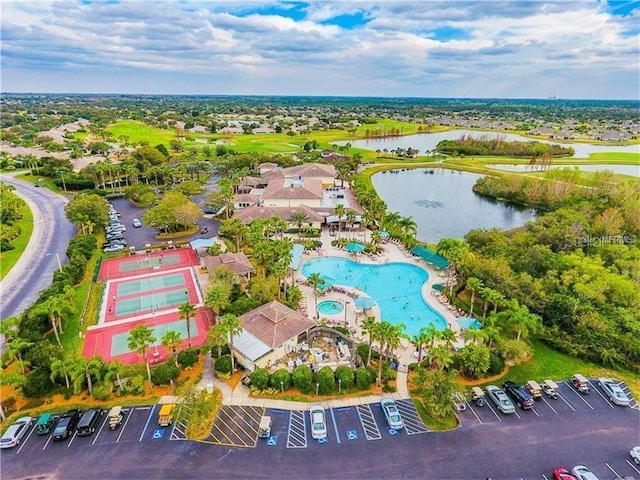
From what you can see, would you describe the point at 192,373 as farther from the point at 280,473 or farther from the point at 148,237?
the point at 148,237

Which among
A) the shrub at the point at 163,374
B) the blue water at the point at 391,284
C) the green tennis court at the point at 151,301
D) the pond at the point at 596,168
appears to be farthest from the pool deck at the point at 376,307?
the pond at the point at 596,168

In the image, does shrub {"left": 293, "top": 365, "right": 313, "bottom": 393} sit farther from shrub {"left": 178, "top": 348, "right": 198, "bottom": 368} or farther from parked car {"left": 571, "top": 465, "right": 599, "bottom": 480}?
parked car {"left": 571, "top": 465, "right": 599, "bottom": 480}

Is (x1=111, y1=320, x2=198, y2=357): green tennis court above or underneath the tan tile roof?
underneath

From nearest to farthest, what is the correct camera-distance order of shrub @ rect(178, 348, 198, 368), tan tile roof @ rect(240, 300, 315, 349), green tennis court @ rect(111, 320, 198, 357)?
shrub @ rect(178, 348, 198, 368) < tan tile roof @ rect(240, 300, 315, 349) < green tennis court @ rect(111, 320, 198, 357)

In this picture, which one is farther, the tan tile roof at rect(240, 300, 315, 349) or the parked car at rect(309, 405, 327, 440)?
the tan tile roof at rect(240, 300, 315, 349)

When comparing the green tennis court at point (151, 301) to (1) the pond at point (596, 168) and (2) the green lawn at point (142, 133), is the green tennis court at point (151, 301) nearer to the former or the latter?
(2) the green lawn at point (142, 133)

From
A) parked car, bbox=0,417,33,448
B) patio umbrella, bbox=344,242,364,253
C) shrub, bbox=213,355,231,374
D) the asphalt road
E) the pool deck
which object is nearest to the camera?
the asphalt road

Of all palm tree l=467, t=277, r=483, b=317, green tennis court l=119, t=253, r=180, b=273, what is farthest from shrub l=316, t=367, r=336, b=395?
green tennis court l=119, t=253, r=180, b=273
